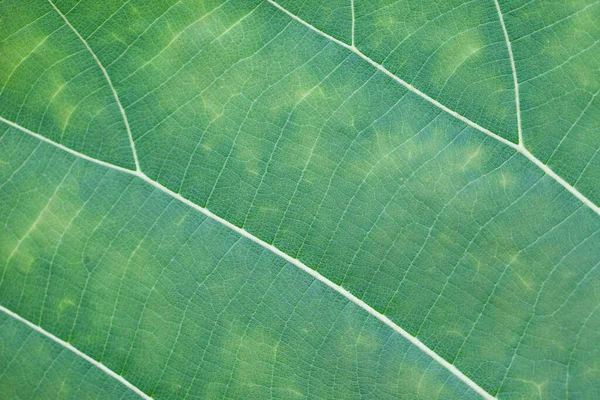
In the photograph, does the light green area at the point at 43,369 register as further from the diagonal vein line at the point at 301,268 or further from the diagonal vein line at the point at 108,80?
the diagonal vein line at the point at 108,80

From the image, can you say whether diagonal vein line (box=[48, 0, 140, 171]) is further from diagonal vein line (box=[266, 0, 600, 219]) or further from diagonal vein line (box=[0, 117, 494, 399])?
diagonal vein line (box=[266, 0, 600, 219])

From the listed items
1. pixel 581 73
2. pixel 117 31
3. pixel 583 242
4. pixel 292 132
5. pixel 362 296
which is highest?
pixel 117 31

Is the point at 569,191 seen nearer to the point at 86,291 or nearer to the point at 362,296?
the point at 362,296

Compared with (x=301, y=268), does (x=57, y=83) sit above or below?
above

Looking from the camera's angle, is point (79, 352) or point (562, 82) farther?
point (79, 352)

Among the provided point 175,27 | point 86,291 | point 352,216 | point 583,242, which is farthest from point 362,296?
point 175,27

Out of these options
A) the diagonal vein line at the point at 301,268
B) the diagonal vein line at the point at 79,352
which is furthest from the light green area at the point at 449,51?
the diagonal vein line at the point at 79,352

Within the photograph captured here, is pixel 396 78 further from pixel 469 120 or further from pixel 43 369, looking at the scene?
pixel 43 369

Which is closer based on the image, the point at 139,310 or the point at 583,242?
the point at 583,242

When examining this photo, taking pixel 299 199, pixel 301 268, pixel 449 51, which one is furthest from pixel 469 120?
pixel 301 268
